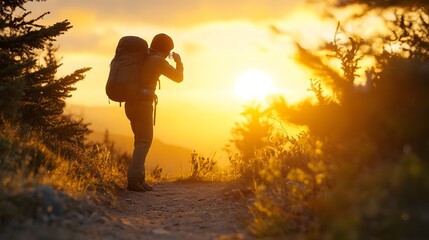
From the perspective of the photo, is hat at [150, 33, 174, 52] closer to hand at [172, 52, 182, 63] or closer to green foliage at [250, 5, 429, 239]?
hand at [172, 52, 182, 63]

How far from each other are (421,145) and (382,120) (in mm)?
504

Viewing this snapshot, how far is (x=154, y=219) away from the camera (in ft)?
22.9

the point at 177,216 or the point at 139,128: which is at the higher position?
the point at 139,128

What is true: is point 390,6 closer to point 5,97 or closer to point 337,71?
point 337,71

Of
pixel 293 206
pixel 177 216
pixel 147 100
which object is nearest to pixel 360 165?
pixel 293 206

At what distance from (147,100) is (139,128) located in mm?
549

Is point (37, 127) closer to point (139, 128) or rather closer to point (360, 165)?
point (139, 128)

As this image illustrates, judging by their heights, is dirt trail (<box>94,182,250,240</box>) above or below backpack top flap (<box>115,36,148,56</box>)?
below

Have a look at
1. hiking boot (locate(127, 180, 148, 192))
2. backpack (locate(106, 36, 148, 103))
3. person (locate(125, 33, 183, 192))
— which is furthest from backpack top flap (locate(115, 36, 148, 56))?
hiking boot (locate(127, 180, 148, 192))

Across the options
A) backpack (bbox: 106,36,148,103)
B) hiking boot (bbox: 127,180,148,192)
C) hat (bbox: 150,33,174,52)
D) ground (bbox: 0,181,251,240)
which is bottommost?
ground (bbox: 0,181,251,240)

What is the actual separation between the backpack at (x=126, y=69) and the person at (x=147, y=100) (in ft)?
0.51

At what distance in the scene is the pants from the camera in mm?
8977

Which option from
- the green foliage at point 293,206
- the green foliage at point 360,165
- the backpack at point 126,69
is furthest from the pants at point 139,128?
the green foliage at point 293,206

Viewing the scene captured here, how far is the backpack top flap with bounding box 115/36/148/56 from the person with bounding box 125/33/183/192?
0.73 ft
